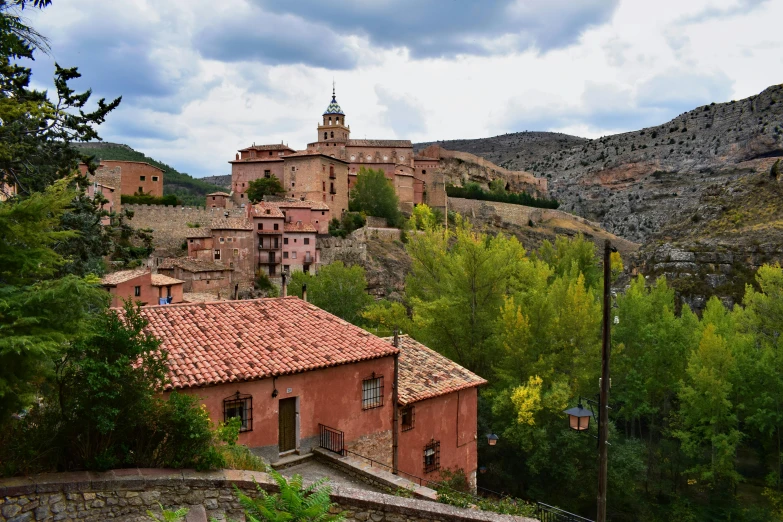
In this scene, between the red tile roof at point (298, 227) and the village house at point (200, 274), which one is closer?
the village house at point (200, 274)

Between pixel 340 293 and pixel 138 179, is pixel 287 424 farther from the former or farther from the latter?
pixel 138 179

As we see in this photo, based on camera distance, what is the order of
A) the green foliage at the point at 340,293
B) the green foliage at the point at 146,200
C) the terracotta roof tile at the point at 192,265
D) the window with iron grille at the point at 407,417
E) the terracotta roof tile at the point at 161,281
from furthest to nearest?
the green foliage at the point at 146,200 < the terracotta roof tile at the point at 192,265 < the green foliage at the point at 340,293 < the terracotta roof tile at the point at 161,281 < the window with iron grille at the point at 407,417

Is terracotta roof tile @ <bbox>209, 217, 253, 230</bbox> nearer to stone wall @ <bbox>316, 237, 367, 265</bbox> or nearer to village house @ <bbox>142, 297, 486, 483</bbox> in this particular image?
stone wall @ <bbox>316, 237, 367, 265</bbox>

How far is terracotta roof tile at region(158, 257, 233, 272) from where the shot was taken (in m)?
41.8

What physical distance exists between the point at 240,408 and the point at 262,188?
167 feet

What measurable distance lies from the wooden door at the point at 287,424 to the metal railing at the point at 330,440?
692mm

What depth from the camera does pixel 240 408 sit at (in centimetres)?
1257

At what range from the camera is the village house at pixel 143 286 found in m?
31.8

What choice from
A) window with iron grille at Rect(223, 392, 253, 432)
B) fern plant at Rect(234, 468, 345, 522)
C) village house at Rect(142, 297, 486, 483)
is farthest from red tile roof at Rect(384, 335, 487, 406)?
fern plant at Rect(234, 468, 345, 522)

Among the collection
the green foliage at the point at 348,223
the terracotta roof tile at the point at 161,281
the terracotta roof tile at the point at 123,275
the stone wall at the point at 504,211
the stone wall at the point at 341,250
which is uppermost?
the stone wall at the point at 504,211

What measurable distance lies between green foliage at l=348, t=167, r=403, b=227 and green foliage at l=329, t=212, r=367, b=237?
8.19 feet

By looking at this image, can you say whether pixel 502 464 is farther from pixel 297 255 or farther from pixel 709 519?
pixel 297 255

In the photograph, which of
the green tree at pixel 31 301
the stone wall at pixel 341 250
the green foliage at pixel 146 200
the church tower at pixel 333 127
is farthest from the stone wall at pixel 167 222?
the green tree at pixel 31 301

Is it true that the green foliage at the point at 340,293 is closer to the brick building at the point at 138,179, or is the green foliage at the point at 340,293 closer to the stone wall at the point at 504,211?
the brick building at the point at 138,179
